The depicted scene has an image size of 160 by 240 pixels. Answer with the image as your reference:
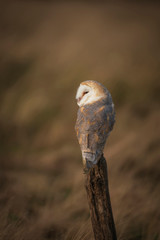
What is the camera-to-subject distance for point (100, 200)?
1.00 metres

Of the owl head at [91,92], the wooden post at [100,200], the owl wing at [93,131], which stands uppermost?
the owl head at [91,92]

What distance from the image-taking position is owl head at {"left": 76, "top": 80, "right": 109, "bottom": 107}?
944mm

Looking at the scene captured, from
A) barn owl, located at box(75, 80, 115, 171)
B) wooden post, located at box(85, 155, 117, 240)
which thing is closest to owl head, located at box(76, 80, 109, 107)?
barn owl, located at box(75, 80, 115, 171)

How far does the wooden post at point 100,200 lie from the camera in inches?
38.1

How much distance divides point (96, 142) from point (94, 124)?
0.06m

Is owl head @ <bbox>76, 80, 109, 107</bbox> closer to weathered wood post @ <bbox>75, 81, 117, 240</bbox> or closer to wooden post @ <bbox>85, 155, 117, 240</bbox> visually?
weathered wood post @ <bbox>75, 81, 117, 240</bbox>

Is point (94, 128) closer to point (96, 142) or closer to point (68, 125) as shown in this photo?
point (96, 142)

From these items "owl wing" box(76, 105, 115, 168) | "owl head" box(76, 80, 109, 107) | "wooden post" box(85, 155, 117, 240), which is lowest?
"wooden post" box(85, 155, 117, 240)

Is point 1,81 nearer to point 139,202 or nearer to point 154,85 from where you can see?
point 154,85

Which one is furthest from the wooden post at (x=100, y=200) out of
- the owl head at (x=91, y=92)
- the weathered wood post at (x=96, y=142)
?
the owl head at (x=91, y=92)

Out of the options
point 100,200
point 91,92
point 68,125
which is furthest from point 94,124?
point 68,125

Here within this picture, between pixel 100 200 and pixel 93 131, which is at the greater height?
pixel 93 131

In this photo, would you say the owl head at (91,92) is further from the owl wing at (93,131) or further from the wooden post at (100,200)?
the wooden post at (100,200)

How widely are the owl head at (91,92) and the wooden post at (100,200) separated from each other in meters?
0.22
